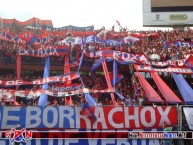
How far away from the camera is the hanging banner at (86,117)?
12969 mm

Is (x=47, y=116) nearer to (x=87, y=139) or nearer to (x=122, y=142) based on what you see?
(x=87, y=139)

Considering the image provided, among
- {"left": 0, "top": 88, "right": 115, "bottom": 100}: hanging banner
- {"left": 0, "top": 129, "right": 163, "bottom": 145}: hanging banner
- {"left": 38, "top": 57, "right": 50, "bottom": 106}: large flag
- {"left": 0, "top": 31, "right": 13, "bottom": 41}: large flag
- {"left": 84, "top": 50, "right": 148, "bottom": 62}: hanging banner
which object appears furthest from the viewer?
{"left": 0, "top": 31, "right": 13, "bottom": 41}: large flag

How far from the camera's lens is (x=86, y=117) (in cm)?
1316

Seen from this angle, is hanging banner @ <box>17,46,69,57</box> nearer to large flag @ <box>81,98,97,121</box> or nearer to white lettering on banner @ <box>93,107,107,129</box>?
white lettering on banner @ <box>93,107,107,129</box>

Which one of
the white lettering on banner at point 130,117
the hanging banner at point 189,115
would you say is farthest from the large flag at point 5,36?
the hanging banner at point 189,115

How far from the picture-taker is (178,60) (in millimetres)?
23672

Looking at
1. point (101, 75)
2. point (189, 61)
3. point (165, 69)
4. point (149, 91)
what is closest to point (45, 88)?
point (101, 75)

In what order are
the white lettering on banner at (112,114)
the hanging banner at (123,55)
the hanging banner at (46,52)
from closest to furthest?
the white lettering on banner at (112,114)
the hanging banner at (123,55)
the hanging banner at (46,52)

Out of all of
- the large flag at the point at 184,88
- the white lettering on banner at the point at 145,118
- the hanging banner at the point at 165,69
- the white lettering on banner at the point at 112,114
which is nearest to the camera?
the white lettering on banner at the point at 112,114

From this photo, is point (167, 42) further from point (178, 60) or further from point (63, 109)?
point (63, 109)

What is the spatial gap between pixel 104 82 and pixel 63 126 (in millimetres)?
10925

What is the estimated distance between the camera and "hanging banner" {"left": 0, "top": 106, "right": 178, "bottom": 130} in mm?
12969

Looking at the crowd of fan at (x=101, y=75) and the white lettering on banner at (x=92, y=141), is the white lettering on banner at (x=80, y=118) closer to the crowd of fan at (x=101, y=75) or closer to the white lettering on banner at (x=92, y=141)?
the white lettering on banner at (x=92, y=141)

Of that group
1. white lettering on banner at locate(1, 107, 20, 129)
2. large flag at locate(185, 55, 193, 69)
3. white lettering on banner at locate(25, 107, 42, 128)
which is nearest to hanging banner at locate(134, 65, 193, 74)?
large flag at locate(185, 55, 193, 69)
